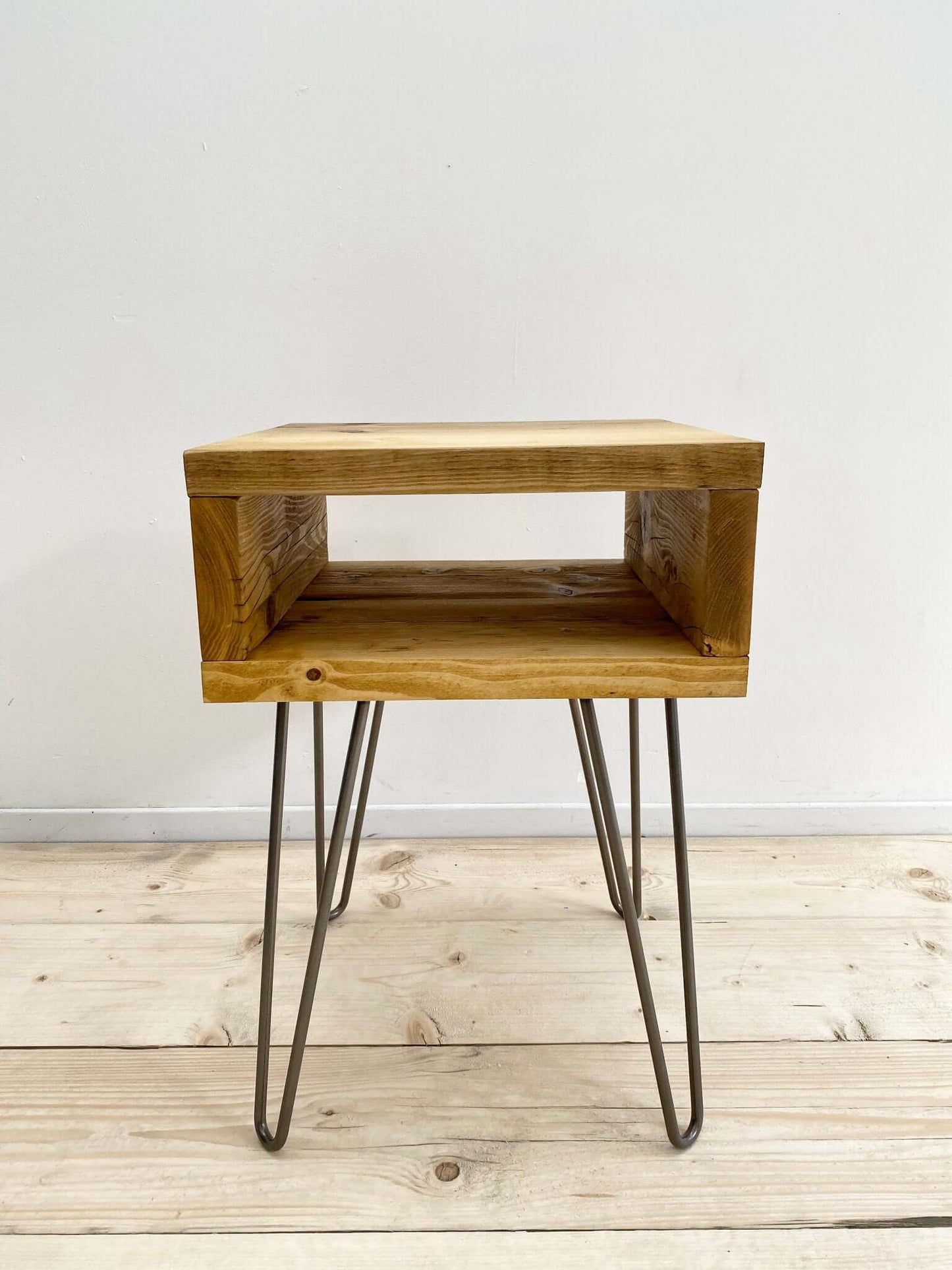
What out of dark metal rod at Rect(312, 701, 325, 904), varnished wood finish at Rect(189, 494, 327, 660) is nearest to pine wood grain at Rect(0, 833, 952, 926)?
dark metal rod at Rect(312, 701, 325, 904)

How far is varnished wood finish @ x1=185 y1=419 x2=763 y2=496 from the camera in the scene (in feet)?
2.43

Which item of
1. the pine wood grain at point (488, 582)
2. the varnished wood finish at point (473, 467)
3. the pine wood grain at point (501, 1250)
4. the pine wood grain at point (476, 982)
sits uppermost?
the varnished wood finish at point (473, 467)

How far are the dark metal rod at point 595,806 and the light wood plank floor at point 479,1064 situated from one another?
0.04 meters

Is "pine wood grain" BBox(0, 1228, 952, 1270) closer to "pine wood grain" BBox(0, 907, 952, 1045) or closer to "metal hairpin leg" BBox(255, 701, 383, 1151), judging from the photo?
"metal hairpin leg" BBox(255, 701, 383, 1151)

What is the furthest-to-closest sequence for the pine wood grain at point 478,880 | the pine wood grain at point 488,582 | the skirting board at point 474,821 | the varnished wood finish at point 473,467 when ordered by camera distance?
1. the skirting board at point 474,821
2. the pine wood grain at point 478,880
3. the pine wood grain at point 488,582
4. the varnished wood finish at point 473,467

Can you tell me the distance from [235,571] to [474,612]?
270mm

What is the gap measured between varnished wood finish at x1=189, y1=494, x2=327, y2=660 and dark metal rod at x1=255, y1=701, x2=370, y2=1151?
9cm

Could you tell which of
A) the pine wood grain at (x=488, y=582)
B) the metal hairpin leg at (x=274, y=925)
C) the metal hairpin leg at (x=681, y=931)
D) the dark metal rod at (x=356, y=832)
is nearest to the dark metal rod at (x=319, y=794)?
the dark metal rod at (x=356, y=832)

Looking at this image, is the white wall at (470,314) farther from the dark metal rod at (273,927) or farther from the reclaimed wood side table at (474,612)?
the dark metal rod at (273,927)

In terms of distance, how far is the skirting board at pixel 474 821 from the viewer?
1.53 meters

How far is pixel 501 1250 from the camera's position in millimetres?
797

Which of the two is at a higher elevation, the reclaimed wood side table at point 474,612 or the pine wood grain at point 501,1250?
the reclaimed wood side table at point 474,612

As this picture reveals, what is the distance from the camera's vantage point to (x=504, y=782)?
5.00 feet

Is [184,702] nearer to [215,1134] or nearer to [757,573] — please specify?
[215,1134]
